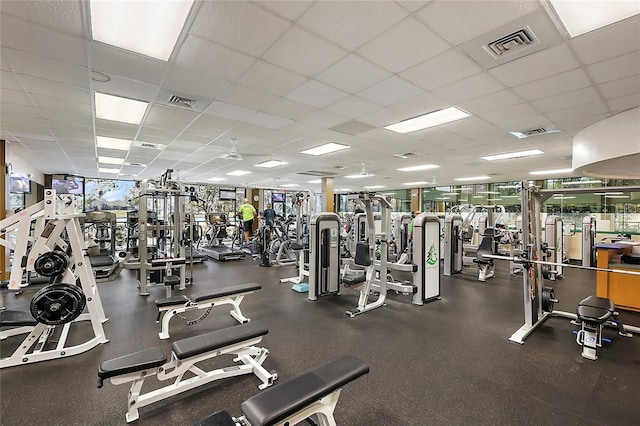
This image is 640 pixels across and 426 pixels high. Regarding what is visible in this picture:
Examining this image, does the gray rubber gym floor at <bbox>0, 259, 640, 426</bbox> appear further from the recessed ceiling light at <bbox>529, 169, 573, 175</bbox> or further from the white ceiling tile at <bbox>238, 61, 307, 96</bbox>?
the recessed ceiling light at <bbox>529, 169, 573, 175</bbox>

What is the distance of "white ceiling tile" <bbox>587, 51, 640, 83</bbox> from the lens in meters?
2.61

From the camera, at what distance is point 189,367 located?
2182 millimetres

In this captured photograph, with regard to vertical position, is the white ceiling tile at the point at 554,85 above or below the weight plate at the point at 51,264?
above

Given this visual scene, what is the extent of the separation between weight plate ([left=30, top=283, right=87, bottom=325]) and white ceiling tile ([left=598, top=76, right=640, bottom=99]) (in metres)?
5.64

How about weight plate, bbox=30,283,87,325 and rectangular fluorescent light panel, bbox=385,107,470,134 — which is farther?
rectangular fluorescent light panel, bbox=385,107,470,134

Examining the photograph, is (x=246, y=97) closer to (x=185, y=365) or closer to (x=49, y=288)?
(x=49, y=288)

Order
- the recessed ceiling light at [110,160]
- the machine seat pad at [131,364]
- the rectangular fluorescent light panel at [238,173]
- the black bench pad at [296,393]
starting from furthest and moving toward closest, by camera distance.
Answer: the rectangular fluorescent light panel at [238,173], the recessed ceiling light at [110,160], the machine seat pad at [131,364], the black bench pad at [296,393]

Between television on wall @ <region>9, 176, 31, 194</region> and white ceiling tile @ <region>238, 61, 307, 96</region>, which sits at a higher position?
white ceiling tile @ <region>238, 61, 307, 96</region>

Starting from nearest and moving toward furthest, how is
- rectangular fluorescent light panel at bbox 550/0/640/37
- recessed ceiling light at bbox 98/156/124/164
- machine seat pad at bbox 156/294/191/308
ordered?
rectangular fluorescent light panel at bbox 550/0/640/37
machine seat pad at bbox 156/294/191/308
recessed ceiling light at bbox 98/156/124/164

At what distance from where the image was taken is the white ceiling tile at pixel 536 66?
2.56 meters

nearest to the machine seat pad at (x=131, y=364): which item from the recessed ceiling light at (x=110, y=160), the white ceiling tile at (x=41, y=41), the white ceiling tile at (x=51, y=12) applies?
the white ceiling tile at (x=51, y=12)

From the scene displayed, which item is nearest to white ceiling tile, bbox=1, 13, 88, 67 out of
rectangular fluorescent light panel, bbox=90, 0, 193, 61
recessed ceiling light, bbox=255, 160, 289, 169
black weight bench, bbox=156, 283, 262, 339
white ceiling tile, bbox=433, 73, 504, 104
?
rectangular fluorescent light panel, bbox=90, 0, 193, 61

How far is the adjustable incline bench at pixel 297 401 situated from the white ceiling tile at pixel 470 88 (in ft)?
9.84

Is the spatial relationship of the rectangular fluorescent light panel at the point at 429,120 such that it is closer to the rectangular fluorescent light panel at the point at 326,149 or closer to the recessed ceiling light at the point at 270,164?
the rectangular fluorescent light panel at the point at 326,149
